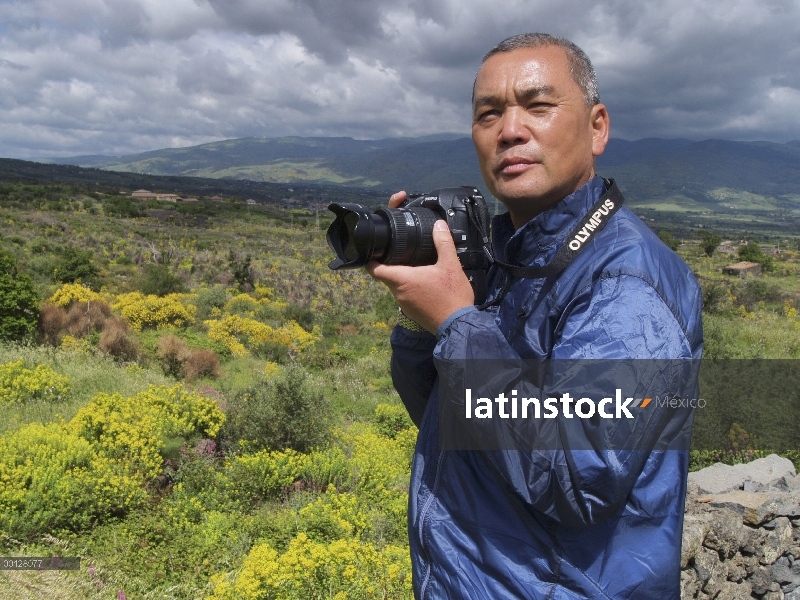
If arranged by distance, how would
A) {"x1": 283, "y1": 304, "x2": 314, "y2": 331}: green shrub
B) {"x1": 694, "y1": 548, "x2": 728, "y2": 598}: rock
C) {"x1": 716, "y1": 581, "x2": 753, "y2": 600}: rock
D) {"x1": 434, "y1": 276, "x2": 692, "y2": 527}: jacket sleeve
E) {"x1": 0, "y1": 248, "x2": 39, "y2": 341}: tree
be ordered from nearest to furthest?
1. {"x1": 434, "y1": 276, "x2": 692, "y2": 527}: jacket sleeve
2. {"x1": 694, "y1": 548, "x2": 728, "y2": 598}: rock
3. {"x1": 716, "y1": 581, "x2": 753, "y2": 600}: rock
4. {"x1": 0, "y1": 248, "x2": 39, "y2": 341}: tree
5. {"x1": 283, "y1": 304, "x2": 314, "y2": 331}: green shrub

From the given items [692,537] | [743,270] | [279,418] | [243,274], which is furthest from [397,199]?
[743,270]

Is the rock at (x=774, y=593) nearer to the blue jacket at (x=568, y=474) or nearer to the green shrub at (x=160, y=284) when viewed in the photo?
the blue jacket at (x=568, y=474)

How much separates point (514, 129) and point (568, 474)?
77 cm

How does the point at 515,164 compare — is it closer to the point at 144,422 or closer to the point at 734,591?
the point at 734,591

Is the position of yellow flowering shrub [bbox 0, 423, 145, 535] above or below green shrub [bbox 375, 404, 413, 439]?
above

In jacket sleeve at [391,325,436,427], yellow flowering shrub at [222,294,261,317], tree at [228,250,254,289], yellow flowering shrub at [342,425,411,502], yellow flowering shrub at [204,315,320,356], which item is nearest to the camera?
jacket sleeve at [391,325,436,427]

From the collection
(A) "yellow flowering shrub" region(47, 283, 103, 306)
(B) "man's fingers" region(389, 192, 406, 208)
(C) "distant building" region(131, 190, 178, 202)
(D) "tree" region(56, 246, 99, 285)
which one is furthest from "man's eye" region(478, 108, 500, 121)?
(C) "distant building" region(131, 190, 178, 202)

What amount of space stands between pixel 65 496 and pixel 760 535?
5.72 meters

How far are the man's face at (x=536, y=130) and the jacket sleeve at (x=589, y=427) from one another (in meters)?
0.32

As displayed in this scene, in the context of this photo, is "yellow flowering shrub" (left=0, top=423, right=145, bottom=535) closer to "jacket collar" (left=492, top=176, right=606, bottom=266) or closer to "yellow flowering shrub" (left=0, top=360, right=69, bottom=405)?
"yellow flowering shrub" (left=0, top=360, right=69, bottom=405)

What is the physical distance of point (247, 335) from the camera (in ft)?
40.4

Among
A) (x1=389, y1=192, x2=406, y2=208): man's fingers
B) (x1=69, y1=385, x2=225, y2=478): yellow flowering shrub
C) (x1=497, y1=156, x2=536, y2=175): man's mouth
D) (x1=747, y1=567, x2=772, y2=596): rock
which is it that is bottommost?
(x1=747, y1=567, x2=772, y2=596): rock

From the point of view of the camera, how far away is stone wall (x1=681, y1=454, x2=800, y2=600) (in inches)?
159

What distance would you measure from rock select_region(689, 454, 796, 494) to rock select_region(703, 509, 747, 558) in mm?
928
